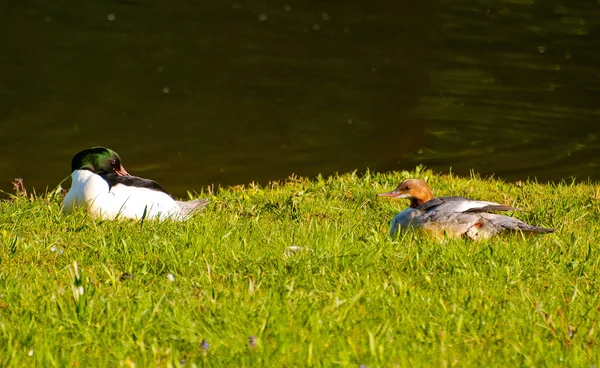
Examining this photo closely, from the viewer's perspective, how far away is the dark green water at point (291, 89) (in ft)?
44.4

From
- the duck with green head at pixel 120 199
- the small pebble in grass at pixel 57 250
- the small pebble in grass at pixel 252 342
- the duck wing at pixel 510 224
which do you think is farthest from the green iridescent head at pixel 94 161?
the small pebble in grass at pixel 252 342

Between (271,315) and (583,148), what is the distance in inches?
437

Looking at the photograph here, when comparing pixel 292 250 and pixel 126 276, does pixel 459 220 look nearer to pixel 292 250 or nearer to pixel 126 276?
pixel 292 250

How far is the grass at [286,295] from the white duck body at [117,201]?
1.01ft

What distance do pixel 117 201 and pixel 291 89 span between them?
35.2 ft

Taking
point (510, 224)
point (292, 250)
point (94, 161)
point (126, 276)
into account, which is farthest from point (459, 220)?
point (94, 161)

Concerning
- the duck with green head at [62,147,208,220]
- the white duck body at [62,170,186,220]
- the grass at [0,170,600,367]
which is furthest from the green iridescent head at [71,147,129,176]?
the grass at [0,170,600,367]

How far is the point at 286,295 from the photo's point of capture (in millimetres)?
4578

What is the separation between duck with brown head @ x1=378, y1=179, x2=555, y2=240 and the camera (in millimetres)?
6105

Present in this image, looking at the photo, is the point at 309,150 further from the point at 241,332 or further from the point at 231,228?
the point at 241,332

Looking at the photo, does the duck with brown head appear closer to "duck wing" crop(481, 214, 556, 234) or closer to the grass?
"duck wing" crop(481, 214, 556, 234)

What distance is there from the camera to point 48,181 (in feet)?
39.3

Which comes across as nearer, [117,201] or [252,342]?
[252,342]

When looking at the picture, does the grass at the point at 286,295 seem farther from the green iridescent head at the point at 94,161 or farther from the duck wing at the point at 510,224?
the green iridescent head at the point at 94,161
